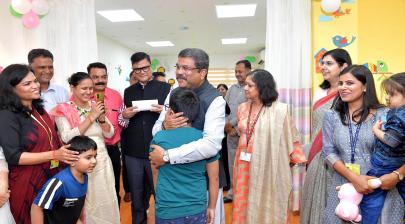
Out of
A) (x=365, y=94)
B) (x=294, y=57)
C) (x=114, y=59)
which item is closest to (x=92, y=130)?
(x=365, y=94)

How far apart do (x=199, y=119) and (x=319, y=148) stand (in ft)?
3.24

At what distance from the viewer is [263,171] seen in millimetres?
2295

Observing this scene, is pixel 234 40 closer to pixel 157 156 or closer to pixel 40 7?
pixel 40 7

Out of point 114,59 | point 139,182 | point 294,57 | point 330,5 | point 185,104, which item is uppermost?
point 114,59

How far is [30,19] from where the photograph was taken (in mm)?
3633

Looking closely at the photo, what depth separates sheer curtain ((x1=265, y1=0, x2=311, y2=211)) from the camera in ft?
A: 11.3

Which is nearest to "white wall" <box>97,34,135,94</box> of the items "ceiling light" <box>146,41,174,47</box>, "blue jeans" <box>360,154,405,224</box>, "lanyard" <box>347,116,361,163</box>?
"ceiling light" <box>146,41,174,47</box>

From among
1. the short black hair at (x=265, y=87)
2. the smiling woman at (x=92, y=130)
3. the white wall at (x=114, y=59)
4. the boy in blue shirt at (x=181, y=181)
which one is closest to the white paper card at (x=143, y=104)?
the smiling woman at (x=92, y=130)

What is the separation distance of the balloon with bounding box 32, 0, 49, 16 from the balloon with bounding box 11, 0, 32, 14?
57 mm

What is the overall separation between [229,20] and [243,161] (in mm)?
5031

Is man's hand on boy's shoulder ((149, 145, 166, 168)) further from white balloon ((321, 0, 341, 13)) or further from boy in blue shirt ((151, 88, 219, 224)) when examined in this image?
white balloon ((321, 0, 341, 13))

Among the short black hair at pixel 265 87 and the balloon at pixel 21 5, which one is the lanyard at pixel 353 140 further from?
the balloon at pixel 21 5

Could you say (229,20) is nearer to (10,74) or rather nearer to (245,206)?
(245,206)

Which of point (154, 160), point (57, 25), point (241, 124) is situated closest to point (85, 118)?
point (154, 160)
